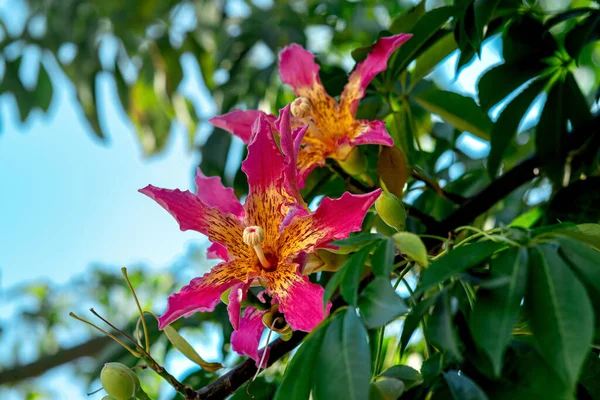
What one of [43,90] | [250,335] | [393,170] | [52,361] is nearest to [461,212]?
[393,170]

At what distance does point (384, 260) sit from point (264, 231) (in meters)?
0.24

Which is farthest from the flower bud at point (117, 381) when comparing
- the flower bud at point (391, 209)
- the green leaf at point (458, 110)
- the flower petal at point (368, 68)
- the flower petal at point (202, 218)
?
the green leaf at point (458, 110)

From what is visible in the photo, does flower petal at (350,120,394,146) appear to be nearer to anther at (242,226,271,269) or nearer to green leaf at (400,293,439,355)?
anther at (242,226,271,269)

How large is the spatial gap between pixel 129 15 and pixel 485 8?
134 cm

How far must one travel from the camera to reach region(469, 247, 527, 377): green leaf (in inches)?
16.9

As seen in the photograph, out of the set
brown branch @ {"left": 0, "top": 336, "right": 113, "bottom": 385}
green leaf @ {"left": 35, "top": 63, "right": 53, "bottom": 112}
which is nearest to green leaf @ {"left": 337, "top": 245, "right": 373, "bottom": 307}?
brown branch @ {"left": 0, "top": 336, "right": 113, "bottom": 385}

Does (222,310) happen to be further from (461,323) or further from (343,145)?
(461,323)

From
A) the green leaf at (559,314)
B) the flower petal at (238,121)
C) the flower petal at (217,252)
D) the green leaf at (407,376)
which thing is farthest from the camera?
the flower petal at (238,121)

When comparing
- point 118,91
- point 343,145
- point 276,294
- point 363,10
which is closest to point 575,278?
point 276,294

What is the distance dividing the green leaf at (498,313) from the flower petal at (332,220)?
177mm

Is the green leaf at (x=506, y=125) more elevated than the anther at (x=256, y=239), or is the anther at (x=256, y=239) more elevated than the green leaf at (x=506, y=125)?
the anther at (x=256, y=239)

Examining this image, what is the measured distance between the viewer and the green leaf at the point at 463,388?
45 cm

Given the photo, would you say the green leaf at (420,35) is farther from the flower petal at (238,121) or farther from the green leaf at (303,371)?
the green leaf at (303,371)

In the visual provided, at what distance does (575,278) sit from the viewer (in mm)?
449
